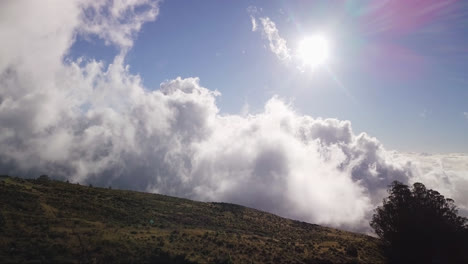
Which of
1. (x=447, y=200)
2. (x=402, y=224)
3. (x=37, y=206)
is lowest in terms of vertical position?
(x=37, y=206)

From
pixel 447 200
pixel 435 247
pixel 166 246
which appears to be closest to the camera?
pixel 166 246

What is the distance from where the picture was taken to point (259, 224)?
3258 inches

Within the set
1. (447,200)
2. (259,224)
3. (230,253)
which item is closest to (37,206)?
(230,253)

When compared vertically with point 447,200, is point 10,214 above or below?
below

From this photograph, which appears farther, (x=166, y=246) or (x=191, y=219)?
(x=191, y=219)

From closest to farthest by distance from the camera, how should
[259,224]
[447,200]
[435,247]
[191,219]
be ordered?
[435,247] → [447,200] → [191,219] → [259,224]

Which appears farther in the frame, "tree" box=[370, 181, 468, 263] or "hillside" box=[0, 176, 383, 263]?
"tree" box=[370, 181, 468, 263]

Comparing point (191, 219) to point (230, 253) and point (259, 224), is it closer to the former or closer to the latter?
point (259, 224)

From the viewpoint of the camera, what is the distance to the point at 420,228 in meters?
55.3

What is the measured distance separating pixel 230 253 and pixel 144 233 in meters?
15.6

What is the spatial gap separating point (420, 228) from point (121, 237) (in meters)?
53.0

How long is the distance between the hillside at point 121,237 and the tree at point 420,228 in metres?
4.92

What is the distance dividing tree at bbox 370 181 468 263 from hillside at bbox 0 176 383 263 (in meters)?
4.92

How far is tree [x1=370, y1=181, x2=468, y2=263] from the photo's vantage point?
53500mm
